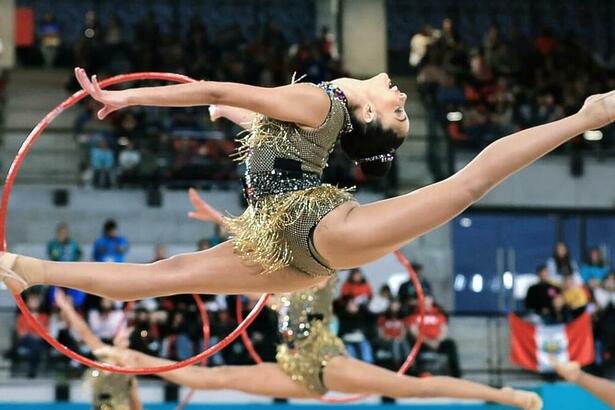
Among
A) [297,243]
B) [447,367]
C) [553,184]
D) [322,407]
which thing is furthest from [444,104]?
[297,243]

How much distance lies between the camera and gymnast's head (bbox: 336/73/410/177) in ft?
16.7

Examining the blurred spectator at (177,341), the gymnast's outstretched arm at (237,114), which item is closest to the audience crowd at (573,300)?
the blurred spectator at (177,341)

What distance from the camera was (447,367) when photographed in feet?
36.3

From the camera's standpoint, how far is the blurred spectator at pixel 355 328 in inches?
422

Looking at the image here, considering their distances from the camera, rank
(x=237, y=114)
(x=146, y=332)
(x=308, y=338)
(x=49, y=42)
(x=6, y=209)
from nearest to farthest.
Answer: (x=237, y=114) < (x=6, y=209) < (x=308, y=338) < (x=146, y=332) < (x=49, y=42)

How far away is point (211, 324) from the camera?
10.5m

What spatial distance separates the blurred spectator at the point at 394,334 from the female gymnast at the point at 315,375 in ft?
9.61

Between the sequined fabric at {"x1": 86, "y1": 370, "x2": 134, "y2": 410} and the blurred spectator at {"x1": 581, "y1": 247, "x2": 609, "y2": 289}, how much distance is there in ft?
18.9

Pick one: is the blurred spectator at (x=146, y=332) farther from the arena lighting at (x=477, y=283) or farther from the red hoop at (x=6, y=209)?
the arena lighting at (x=477, y=283)

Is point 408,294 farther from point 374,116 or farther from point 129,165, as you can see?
point 374,116

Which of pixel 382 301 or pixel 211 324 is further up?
pixel 382 301

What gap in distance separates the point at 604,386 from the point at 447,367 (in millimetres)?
4874

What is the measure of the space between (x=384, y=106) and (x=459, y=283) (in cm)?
842

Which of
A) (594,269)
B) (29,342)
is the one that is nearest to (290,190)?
(29,342)
